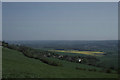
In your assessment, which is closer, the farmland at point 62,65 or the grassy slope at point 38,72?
the grassy slope at point 38,72

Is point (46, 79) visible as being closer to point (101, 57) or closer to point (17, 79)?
point (17, 79)

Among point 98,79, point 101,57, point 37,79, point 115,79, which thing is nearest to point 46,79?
point 37,79

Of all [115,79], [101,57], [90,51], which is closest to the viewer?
[115,79]

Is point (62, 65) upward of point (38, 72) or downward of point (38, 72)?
downward

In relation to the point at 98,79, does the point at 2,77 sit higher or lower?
higher

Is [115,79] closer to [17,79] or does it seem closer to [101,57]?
[17,79]

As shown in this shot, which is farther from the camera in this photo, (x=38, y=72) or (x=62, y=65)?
(x=62, y=65)

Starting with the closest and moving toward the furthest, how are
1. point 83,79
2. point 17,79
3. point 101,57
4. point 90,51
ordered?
point 17,79 → point 83,79 → point 101,57 → point 90,51

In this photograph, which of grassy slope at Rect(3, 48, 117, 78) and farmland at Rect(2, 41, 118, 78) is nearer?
grassy slope at Rect(3, 48, 117, 78)

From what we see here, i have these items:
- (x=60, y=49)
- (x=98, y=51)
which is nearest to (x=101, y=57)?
(x=98, y=51)

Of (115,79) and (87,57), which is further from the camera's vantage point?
(87,57)
